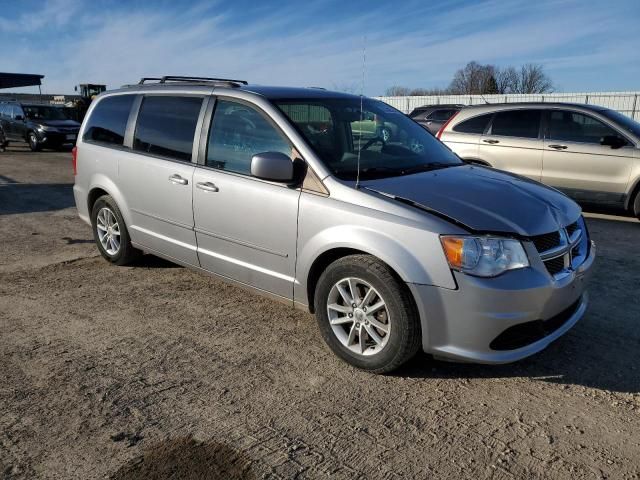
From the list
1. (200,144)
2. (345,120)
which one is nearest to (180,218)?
(200,144)

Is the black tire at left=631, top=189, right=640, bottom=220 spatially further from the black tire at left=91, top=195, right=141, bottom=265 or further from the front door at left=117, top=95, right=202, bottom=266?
the black tire at left=91, top=195, right=141, bottom=265

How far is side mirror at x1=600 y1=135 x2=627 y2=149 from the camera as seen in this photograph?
770 centimetres

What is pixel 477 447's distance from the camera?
8.74ft

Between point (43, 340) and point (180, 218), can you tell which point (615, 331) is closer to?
point (180, 218)

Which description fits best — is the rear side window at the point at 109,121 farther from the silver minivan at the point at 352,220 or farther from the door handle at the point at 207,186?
the door handle at the point at 207,186

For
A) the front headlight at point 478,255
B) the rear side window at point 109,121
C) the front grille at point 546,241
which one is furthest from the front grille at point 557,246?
the rear side window at point 109,121

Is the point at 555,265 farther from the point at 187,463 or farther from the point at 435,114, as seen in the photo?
the point at 435,114

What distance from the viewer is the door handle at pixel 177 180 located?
438 cm

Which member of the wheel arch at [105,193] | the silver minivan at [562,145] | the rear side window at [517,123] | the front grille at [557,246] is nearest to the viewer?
the front grille at [557,246]

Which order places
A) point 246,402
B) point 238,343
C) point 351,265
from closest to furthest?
1. point 246,402
2. point 351,265
3. point 238,343

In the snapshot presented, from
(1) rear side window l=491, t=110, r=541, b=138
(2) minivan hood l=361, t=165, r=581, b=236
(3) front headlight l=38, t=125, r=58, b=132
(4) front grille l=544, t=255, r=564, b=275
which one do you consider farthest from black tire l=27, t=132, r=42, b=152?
(4) front grille l=544, t=255, r=564, b=275

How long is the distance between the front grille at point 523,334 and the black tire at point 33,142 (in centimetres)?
2025

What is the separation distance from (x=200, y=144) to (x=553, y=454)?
3.27 m

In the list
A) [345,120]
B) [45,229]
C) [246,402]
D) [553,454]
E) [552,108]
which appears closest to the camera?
[553,454]
